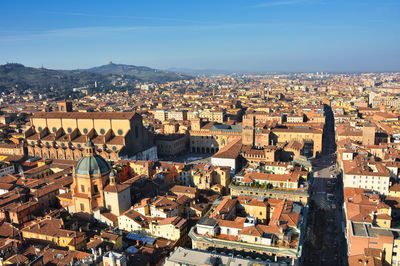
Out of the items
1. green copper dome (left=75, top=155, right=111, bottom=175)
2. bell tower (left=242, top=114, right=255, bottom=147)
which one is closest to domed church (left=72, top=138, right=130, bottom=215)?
green copper dome (left=75, top=155, right=111, bottom=175)

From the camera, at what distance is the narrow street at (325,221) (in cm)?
3959

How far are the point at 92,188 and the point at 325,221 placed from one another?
32798 mm

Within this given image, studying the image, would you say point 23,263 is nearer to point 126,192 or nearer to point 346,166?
point 126,192

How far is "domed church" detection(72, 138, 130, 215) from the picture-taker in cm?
4516

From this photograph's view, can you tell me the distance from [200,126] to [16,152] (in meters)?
46.3

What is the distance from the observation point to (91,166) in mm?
45781

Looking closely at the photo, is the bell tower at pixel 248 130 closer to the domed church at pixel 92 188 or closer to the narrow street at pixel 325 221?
the narrow street at pixel 325 221

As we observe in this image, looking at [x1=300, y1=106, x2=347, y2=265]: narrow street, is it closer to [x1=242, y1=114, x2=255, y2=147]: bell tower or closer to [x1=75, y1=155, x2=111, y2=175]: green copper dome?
[x1=242, y1=114, x2=255, y2=147]: bell tower

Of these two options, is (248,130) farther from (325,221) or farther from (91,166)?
(91,166)

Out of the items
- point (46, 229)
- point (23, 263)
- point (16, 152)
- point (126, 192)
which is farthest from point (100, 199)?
point (16, 152)

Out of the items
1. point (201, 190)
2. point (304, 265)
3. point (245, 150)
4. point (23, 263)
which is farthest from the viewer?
point (245, 150)

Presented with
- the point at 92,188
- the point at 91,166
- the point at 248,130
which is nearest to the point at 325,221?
the point at 248,130

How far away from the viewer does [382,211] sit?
39.3 m

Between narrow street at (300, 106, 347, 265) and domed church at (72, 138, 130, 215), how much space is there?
24762 millimetres
